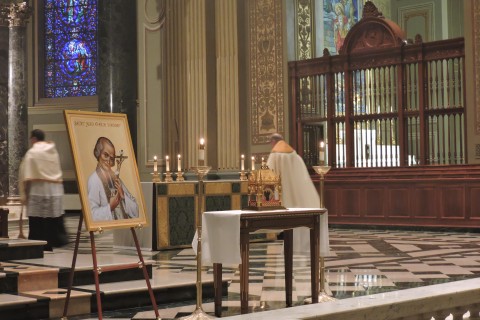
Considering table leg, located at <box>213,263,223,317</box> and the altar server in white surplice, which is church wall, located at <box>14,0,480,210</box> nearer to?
the altar server in white surplice

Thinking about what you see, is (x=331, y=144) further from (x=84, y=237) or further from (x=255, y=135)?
(x=84, y=237)

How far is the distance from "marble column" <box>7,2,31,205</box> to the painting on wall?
6.19 meters

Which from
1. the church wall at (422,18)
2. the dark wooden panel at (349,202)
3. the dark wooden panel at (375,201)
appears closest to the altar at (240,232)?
the dark wooden panel at (375,201)

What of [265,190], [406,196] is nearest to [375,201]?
[406,196]

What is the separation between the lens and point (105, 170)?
559 cm

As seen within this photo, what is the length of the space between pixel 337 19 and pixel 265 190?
39.0ft

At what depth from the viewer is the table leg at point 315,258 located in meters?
6.17

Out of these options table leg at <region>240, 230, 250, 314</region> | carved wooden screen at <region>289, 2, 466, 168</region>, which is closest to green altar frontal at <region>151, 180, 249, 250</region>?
carved wooden screen at <region>289, 2, 466, 168</region>

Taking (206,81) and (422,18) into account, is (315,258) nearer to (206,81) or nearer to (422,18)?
(206,81)

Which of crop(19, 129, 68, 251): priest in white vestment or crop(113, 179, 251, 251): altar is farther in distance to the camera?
crop(113, 179, 251, 251): altar

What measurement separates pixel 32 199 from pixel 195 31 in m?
7.31

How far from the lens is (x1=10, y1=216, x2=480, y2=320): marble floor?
21.8 feet

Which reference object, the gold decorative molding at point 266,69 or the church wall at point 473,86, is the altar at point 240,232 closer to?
the church wall at point 473,86

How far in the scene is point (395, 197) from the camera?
14484mm
